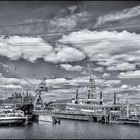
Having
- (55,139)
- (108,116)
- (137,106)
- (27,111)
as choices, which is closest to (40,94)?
(27,111)

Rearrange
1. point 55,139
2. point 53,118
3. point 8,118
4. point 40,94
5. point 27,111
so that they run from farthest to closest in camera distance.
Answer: point 40,94, point 27,111, point 53,118, point 8,118, point 55,139

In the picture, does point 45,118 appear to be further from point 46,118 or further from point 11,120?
point 11,120

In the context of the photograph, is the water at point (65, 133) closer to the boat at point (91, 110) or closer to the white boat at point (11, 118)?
the white boat at point (11, 118)

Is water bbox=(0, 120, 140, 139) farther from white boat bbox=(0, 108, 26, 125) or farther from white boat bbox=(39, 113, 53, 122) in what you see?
white boat bbox=(39, 113, 53, 122)

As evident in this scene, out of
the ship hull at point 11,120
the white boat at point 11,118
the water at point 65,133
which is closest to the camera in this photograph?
the water at point 65,133

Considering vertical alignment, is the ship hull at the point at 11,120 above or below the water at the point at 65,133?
above

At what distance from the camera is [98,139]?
203 feet

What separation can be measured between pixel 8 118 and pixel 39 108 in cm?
6119

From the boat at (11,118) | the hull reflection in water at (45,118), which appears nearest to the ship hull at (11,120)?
the boat at (11,118)

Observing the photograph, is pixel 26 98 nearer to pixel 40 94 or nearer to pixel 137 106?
pixel 40 94

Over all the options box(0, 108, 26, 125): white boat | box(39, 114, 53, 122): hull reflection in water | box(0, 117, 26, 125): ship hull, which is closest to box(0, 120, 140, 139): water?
box(0, 117, 26, 125): ship hull

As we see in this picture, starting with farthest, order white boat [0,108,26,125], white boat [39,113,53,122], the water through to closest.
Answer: white boat [39,113,53,122]
white boat [0,108,26,125]
the water

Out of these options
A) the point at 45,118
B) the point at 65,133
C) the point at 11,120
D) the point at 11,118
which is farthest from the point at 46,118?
the point at 65,133

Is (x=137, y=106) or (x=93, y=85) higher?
(x=93, y=85)
